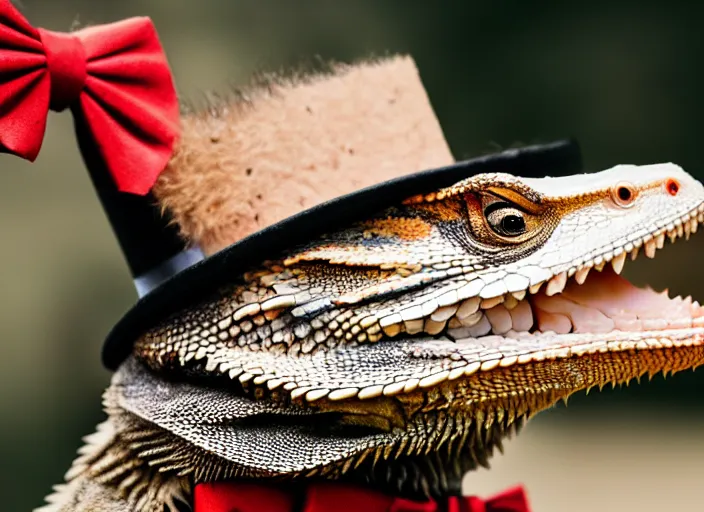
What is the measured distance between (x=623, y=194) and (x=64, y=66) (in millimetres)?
633

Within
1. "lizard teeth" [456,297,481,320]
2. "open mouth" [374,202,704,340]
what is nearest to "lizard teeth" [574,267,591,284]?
"open mouth" [374,202,704,340]

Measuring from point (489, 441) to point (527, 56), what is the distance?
199cm

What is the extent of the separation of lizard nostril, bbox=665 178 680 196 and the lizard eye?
0.16 metres

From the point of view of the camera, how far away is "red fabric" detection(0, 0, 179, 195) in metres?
0.82

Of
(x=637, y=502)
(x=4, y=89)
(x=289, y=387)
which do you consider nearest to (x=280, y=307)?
(x=289, y=387)

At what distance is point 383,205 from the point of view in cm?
89

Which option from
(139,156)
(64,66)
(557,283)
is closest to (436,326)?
(557,283)

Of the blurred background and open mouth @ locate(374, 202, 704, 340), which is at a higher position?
the blurred background

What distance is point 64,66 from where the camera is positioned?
870 millimetres

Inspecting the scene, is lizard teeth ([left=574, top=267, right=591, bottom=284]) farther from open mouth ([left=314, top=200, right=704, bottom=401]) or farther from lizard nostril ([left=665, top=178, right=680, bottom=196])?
lizard nostril ([left=665, top=178, right=680, bottom=196])

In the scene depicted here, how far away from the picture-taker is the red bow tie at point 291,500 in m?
0.87

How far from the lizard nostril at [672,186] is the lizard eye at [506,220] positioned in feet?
0.52

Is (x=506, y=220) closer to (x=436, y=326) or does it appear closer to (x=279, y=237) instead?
(x=436, y=326)

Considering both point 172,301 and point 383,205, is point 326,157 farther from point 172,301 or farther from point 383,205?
point 172,301
